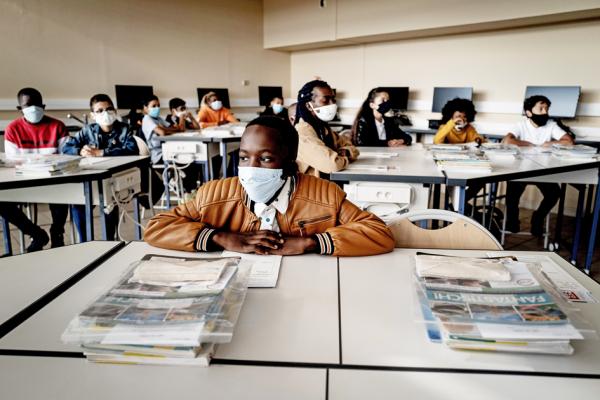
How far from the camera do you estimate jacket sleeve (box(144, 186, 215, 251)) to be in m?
1.30

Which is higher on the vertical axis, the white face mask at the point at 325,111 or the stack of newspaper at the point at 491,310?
the white face mask at the point at 325,111

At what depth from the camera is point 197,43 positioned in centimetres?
729

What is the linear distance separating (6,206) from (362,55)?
5.75 m

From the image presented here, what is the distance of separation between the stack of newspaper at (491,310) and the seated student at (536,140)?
3150mm

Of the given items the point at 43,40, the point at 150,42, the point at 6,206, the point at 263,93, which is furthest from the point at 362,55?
the point at 6,206

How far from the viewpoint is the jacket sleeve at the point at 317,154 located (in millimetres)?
2496

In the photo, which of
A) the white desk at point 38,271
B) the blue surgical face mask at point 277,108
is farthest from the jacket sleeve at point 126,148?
the blue surgical face mask at point 277,108

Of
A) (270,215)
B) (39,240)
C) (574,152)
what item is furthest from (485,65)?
(39,240)

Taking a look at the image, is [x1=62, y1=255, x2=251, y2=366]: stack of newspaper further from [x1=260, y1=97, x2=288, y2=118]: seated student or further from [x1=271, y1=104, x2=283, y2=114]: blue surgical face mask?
[x1=271, y1=104, x2=283, y2=114]: blue surgical face mask

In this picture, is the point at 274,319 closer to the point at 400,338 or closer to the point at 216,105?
the point at 400,338

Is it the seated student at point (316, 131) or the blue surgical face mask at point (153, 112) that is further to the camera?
the blue surgical face mask at point (153, 112)

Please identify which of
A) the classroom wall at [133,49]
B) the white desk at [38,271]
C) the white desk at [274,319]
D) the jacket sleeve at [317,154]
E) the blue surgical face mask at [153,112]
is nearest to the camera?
the white desk at [274,319]

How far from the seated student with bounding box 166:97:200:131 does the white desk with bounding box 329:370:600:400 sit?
17.1 feet

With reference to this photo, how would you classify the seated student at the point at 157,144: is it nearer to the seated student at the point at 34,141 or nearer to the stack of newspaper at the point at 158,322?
the seated student at the point at 34,141
